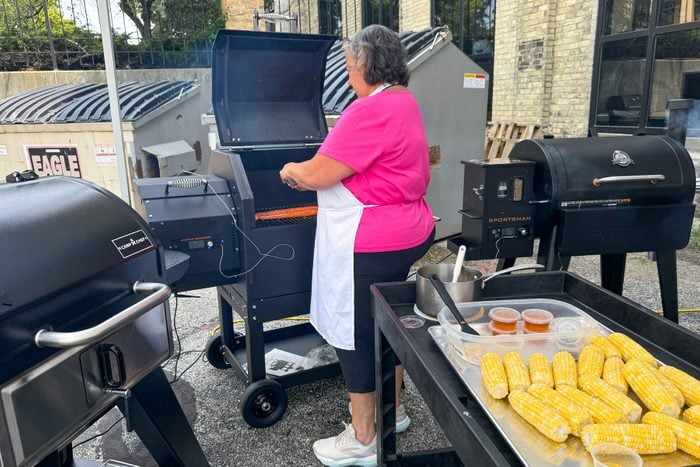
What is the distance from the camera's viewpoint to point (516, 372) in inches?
43.6

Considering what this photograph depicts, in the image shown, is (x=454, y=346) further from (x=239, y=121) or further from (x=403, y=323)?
(x=239, y=121)

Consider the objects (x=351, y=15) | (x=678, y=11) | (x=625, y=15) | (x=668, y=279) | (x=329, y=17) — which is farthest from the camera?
(x=329, y=17)

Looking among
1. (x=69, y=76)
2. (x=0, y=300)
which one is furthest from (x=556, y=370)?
(x=69, y=76)

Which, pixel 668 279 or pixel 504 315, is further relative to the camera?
pixel 668 279

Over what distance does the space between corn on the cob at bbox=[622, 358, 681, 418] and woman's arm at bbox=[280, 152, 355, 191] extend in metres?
1.14

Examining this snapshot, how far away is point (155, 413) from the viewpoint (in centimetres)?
159

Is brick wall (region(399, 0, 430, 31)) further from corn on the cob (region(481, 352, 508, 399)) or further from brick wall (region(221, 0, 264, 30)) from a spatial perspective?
corn on the cob (region(481, 352, 508, 399))

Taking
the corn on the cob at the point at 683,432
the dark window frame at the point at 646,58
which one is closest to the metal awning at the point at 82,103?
the corn on the cob at the point at 683,432

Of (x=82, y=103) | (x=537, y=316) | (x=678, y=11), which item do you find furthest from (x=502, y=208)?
(x=82, y=103)

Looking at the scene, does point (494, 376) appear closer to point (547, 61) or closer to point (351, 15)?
point (547, 61)

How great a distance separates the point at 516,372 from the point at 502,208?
1.66 metres

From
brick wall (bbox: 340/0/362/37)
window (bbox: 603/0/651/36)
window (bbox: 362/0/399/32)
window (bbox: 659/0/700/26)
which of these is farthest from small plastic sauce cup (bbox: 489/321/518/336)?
brick wall (bbox: 340/0/362/37)

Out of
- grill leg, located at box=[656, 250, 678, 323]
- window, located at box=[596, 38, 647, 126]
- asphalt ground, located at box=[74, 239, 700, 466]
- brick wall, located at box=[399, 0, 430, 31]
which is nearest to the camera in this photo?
asphalt ground, located at box=[74, 239, 700, 466]

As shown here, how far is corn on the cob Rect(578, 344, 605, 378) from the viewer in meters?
1.15
